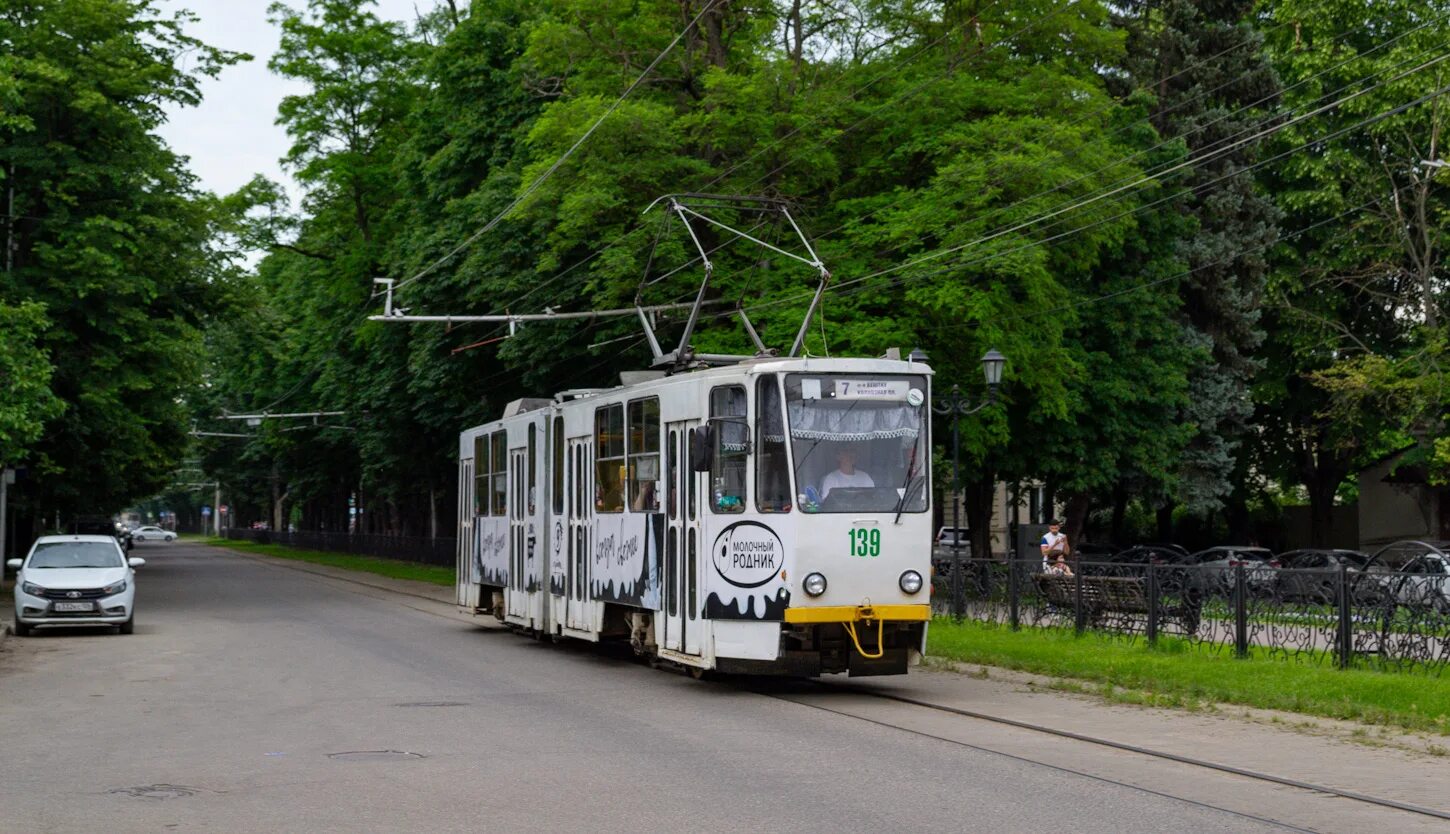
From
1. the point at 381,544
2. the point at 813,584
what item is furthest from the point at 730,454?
the point at 381,544

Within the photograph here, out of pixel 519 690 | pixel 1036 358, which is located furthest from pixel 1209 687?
pixel 1036 358

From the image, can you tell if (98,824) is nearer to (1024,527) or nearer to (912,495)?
(912,495)

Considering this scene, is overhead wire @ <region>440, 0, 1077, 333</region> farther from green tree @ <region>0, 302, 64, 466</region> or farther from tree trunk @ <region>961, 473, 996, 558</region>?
tree trunk @ <region>961, 473, 996, 558</region>

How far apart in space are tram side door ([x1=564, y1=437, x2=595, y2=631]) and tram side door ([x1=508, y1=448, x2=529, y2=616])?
2352mm

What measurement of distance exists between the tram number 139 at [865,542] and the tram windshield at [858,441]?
227 millimetres

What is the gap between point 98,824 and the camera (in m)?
9.97

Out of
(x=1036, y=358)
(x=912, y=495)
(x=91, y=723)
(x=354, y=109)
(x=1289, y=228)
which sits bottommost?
(x=91, y=723)

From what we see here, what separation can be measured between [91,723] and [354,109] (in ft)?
137

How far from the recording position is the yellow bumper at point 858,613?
55.6 feet

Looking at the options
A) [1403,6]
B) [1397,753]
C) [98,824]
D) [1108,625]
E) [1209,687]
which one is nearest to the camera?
[98,824]

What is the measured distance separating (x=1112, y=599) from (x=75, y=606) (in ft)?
54.8

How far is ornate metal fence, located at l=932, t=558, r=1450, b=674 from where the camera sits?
16703 mm

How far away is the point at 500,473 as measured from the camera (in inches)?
1069

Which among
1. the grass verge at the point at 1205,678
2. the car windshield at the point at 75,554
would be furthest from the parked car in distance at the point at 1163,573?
the car windshield at the point at 75,554
